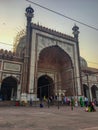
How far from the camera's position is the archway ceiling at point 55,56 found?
22706 millimetres

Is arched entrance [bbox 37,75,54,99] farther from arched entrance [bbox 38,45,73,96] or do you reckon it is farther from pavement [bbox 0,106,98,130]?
pavement [bbox 0,106,98,130]

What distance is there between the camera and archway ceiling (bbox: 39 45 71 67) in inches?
894

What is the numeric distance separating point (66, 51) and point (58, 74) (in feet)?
13.8

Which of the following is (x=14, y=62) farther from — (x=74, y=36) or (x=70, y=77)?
(x=74, y=36)

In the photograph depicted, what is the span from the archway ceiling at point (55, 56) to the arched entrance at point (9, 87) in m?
6.00

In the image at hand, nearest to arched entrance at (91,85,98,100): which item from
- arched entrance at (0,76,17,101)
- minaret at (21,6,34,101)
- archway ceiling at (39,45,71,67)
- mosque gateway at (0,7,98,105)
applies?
mosque gateway at (0,7,98,105)

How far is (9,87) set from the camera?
20.8m

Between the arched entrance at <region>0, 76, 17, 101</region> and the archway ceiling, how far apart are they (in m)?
6.00

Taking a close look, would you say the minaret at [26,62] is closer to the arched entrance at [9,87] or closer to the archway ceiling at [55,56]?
the arched entrance at [9,87]

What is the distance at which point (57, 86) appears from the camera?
23500 millimetres

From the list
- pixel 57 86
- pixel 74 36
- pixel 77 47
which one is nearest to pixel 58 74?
pixel 57 86

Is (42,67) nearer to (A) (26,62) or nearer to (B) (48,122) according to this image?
(A) (26,62)

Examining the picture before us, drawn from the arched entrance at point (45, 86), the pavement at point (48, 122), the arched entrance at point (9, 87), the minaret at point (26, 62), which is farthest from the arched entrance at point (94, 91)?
A: the pavement at point (48, 122)

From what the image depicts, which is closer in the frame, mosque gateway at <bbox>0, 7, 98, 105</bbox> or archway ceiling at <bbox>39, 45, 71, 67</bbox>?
mosque gateway at <bbox>0, 7, 98, 105</bbox>
